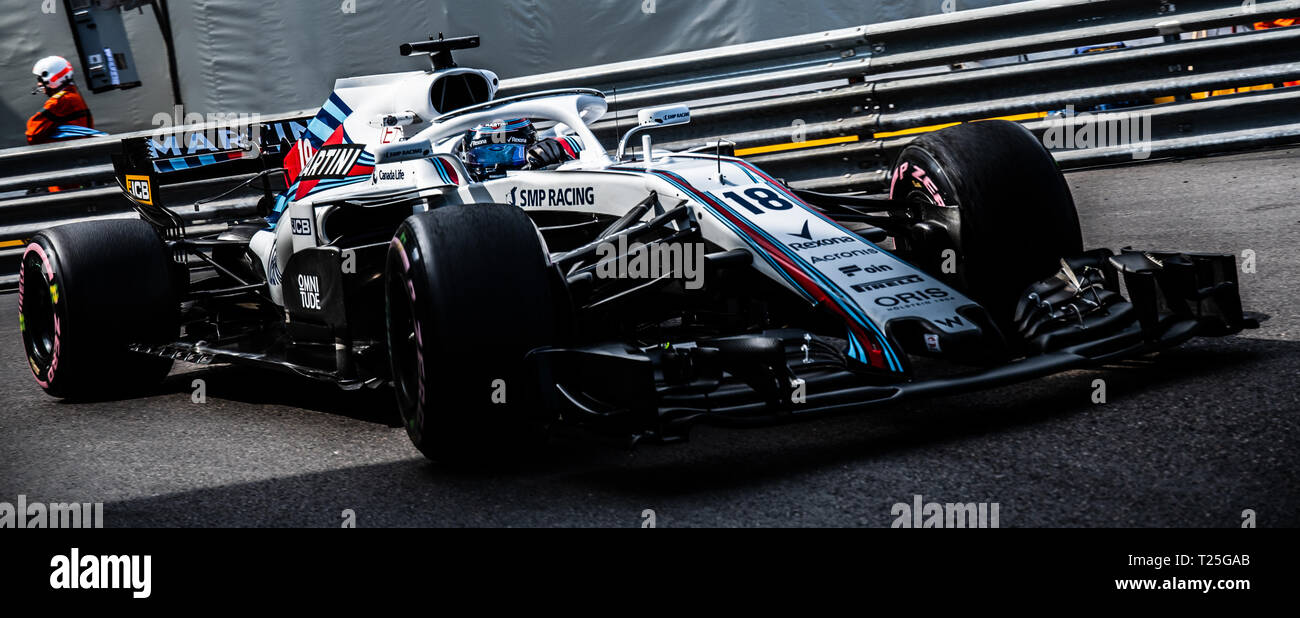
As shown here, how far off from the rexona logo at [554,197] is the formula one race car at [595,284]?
1 cm

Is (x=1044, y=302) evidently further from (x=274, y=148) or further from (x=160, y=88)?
(x=160, y=88)

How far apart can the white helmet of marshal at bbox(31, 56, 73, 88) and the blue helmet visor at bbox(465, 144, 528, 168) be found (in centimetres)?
719

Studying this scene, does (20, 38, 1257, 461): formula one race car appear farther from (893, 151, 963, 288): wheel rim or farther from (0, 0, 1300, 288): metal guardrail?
(0, 0, 1300, 288): metal guardrail

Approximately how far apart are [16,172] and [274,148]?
505cm

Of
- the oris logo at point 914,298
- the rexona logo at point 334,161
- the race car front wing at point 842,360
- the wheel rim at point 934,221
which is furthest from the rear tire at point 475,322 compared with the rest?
the rexona logo at point 334,161

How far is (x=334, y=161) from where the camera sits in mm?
5605

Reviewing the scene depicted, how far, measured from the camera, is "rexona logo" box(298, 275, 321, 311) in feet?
16.7

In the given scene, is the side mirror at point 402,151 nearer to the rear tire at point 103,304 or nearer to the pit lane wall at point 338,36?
the rear tire at point 103,304

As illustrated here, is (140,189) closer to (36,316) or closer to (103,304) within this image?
(36,316)

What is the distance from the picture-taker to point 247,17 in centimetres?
1204

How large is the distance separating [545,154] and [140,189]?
2652 mm

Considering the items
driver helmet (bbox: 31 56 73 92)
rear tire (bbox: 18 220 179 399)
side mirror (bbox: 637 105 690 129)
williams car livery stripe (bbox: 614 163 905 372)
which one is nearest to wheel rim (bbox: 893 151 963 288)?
williams car livery stripe (bbox: 614 163 905 372)

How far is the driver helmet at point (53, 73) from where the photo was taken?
11258mm

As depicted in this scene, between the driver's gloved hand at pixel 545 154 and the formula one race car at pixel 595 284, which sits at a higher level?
the driver's gloved hand at pixel 545 154
